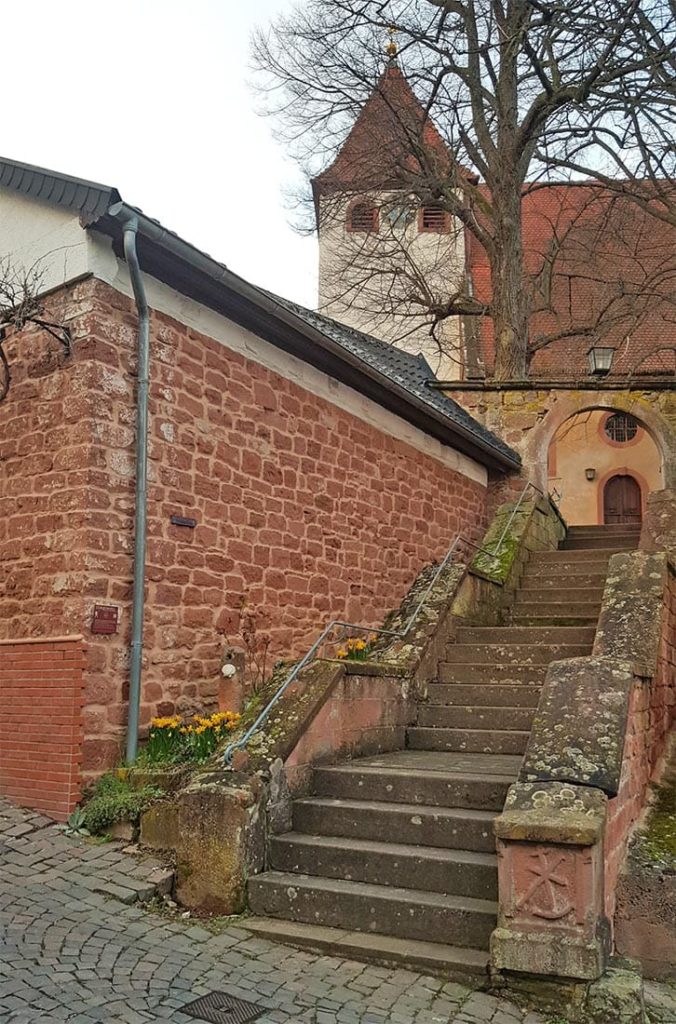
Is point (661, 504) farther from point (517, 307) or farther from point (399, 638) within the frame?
point (517, 307)

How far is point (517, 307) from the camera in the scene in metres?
17.1

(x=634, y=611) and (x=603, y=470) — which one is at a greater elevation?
(x=603, y=470)

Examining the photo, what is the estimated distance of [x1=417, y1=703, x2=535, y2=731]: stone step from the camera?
6.57 m

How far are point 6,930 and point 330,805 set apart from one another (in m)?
1.92

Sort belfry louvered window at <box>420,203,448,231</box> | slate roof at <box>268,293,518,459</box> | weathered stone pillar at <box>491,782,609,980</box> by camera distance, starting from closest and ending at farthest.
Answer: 1. weathered stone pillar at <box>491,782,609,980</box>
2. slate roof at <box>268,293,518,459</box>
3. belfry louvered window at <box>420,203,448,231</box>

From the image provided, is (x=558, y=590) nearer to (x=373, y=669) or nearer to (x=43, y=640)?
(x=373, y=669)

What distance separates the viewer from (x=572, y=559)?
10.5 meters

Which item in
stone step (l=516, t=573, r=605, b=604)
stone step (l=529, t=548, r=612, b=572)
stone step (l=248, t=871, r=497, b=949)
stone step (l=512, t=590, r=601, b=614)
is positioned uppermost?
stone step (l=529, t=548, r=612, b=572)

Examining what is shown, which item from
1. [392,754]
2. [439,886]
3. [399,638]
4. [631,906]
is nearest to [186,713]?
[392,754]

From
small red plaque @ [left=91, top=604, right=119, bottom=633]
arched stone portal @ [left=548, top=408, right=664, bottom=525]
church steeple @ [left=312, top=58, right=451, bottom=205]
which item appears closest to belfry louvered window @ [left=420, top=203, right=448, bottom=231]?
arched stone portal @ [left=548, top=408, right=664, bottom=525]

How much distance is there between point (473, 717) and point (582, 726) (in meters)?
2.22

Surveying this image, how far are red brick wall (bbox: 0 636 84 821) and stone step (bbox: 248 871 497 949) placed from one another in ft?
5.08

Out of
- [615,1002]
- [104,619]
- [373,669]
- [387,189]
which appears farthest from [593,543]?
[615,1002]

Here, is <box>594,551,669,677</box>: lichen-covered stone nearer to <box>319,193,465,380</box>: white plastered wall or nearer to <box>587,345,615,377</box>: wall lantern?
<box>587,345,615,377</box>: wall lantern
